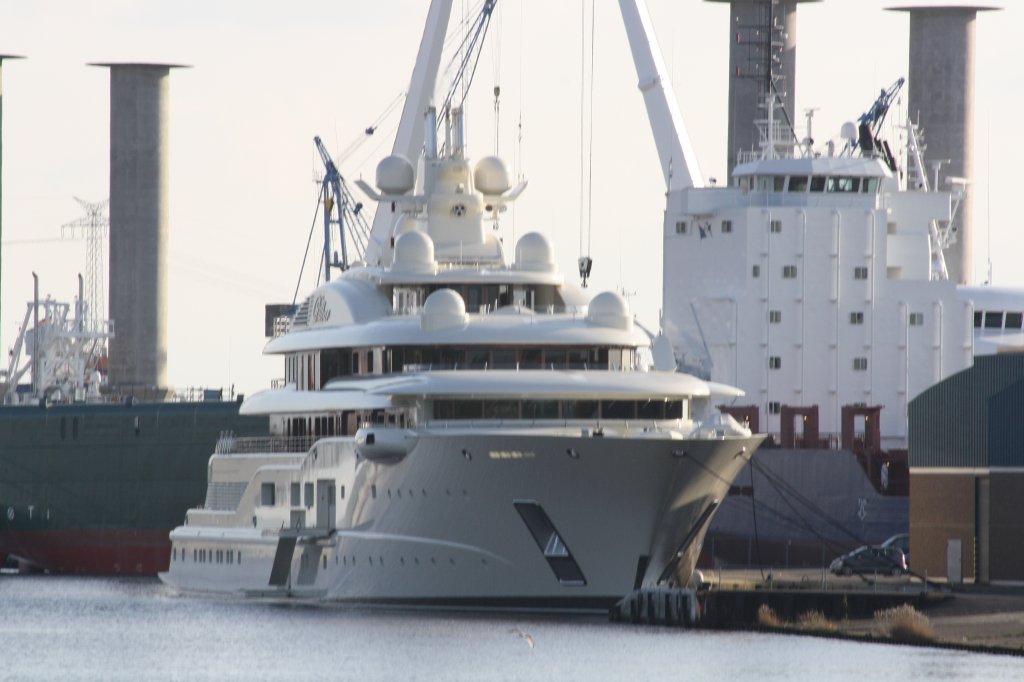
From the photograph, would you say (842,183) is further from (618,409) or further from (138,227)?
(138,227)

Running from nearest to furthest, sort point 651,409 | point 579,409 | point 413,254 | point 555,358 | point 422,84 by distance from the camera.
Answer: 1. point 579,409
2. point 651,409
3. point 555,358
4. point 413,254
5. point 422,84

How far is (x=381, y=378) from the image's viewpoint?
232 feet

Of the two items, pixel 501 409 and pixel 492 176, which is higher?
pixel 492 176

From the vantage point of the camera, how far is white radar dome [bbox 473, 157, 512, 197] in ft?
257

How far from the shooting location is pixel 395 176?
256 feet

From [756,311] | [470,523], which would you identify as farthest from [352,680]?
[756,311]

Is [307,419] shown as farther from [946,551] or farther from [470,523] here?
[946,551]

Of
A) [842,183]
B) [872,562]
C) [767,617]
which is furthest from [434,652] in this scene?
[842,183]

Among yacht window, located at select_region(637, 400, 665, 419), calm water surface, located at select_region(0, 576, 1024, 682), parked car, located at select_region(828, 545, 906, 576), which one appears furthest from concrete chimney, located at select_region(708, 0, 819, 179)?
calm water surface, located at select_region(0, 576, 1024, 682)

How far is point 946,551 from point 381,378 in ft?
48.0

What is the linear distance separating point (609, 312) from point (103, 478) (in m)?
36.4

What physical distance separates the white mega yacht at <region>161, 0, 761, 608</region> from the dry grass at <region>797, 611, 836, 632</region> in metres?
4.43

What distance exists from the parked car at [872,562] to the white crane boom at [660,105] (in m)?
26.0

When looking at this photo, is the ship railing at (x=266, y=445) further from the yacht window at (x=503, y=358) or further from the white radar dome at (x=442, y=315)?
the yacht window at (x=503, y=358)
